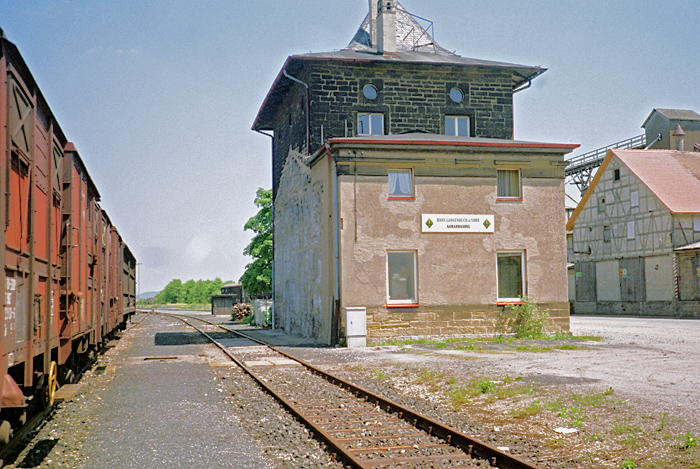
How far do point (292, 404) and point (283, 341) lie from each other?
39.0 feet

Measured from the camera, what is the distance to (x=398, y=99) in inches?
979

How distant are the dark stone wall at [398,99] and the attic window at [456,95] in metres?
0.13

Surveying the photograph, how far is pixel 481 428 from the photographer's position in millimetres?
7473

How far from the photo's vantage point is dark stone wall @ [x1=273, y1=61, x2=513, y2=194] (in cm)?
2358

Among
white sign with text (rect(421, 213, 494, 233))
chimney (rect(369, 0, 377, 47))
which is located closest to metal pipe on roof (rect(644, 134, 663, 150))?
chimney (rect(369, 0, 377, 47))

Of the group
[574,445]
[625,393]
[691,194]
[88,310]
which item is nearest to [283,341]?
[88,310]

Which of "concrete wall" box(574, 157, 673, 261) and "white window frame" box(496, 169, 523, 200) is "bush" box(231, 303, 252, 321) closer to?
"concrete wall" box(574, 157, 673, 261)

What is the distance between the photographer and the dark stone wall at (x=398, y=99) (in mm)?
23578

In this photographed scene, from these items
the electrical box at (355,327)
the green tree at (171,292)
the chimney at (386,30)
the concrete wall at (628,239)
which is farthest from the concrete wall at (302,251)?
the green tree at (171,292)

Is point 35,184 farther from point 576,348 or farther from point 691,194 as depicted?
point 691,194

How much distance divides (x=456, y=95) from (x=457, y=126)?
121 centimetres

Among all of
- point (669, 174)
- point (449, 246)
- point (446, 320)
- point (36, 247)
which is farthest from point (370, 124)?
point (669, 174)

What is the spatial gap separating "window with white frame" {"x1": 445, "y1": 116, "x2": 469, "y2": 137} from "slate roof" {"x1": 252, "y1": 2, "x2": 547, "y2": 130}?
2.06m

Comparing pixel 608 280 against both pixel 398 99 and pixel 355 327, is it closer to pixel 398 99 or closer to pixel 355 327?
pixel 398 99
